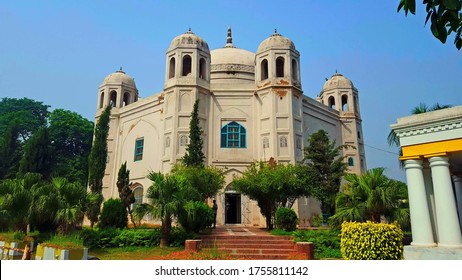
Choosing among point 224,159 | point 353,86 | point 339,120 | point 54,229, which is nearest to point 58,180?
point 54,229

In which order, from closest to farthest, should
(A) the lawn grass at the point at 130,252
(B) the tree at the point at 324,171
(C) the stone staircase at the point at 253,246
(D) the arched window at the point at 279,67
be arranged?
(C) the stone staircase at the point at 253,246
(A) the lawn grass at the point at 130,252
(B) the tree at the point at 324,171
(D) the arched window at the point at 279,67

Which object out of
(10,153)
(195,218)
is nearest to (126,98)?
(10,153)

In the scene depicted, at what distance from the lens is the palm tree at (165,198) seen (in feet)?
37.9

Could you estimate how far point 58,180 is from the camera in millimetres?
12648

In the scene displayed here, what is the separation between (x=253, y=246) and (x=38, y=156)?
68.7ft

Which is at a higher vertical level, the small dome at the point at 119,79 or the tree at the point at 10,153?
the small dome at the point at 119,79

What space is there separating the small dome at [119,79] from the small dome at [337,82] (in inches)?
641

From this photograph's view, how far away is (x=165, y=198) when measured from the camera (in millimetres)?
11844

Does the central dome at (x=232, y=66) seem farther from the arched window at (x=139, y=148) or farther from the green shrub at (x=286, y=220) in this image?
the green shrub at (x=286, y=220)

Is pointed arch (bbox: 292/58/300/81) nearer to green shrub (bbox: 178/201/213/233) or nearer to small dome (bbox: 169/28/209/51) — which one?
small dome (bbox: 169/28/209/51)

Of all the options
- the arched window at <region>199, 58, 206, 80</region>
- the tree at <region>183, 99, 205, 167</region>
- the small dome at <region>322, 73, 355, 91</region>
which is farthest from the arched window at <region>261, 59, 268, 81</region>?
the small dome at <region>322, 73, 355, 91</region>

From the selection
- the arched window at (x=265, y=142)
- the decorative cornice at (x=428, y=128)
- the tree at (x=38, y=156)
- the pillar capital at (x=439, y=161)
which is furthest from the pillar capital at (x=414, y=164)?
the tree at (x=38, y=156)

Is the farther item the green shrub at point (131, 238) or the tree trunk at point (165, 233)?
the green shrub at point (131, 238)
